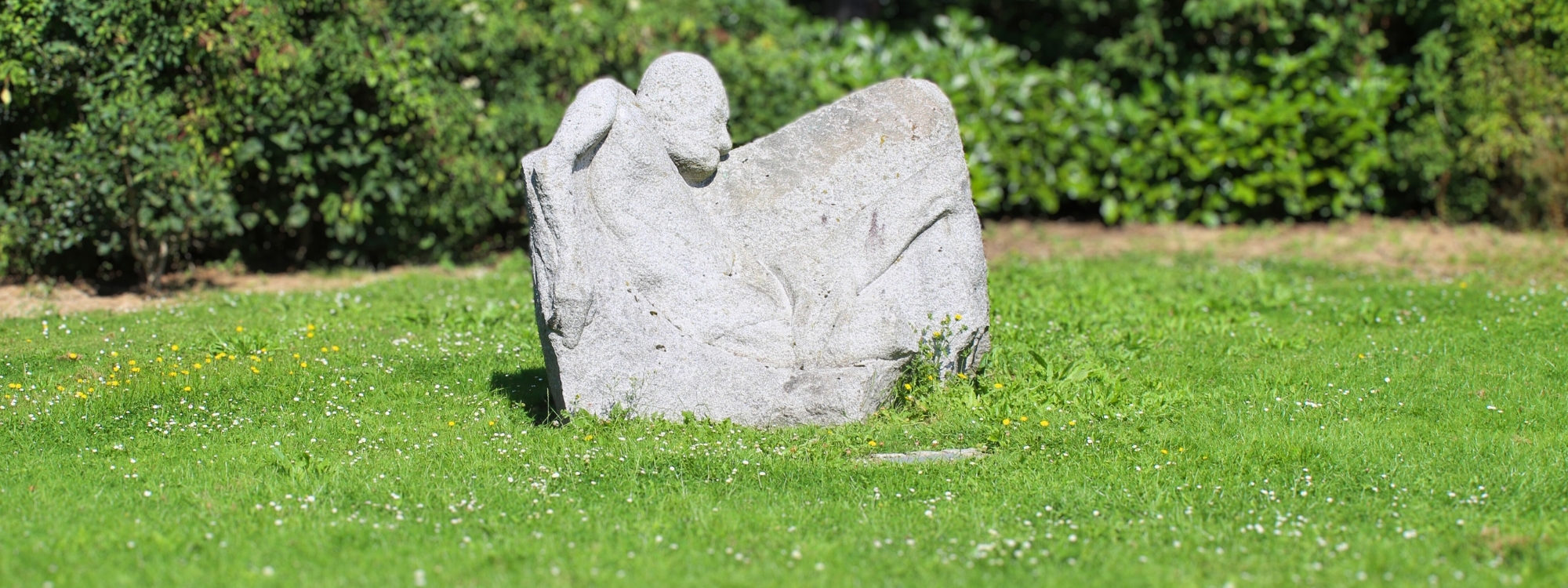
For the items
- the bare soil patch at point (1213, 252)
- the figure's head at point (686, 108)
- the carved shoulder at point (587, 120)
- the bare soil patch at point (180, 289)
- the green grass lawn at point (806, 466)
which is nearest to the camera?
the green grass lawn at point (806, 466)

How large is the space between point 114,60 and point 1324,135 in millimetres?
9605

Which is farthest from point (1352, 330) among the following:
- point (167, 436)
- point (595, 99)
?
point (167, 436)

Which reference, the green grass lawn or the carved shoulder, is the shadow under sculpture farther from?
the green grass lawn

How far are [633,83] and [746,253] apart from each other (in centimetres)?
560

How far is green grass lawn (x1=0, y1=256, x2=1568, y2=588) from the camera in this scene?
14.2 ft

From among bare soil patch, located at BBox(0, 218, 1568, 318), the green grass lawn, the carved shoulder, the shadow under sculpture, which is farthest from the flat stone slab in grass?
bare soil patch, located at BBox(0, 218, 1568, 318)

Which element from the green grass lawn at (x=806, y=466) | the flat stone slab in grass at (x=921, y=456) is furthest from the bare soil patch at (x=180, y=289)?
the flat stone slab in grass at (x=921, y=456)

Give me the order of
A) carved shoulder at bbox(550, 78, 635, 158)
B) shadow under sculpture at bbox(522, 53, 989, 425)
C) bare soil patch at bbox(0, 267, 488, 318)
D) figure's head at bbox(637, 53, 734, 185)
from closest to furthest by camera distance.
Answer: carved shoulder at bbox(550, 78, 635, 158), shadow under sculpture at bbox(522, 53, 989, 425), figure's head at bbox(637, 53, 734, 185), bare soil patch at bbox(0, 267, 488, 318)

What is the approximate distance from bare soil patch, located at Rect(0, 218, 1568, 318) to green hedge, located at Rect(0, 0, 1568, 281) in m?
0.23

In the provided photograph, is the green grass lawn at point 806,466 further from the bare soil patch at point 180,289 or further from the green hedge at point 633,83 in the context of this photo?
the green hedge at point 633,83

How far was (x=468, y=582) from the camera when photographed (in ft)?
13.6

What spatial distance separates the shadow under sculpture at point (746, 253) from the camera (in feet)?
18.1

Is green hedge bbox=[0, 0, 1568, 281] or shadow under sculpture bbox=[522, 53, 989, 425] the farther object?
green hedge bbox=[0, 0, 1568, 281]

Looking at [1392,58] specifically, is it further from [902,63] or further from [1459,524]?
[1459,524]
